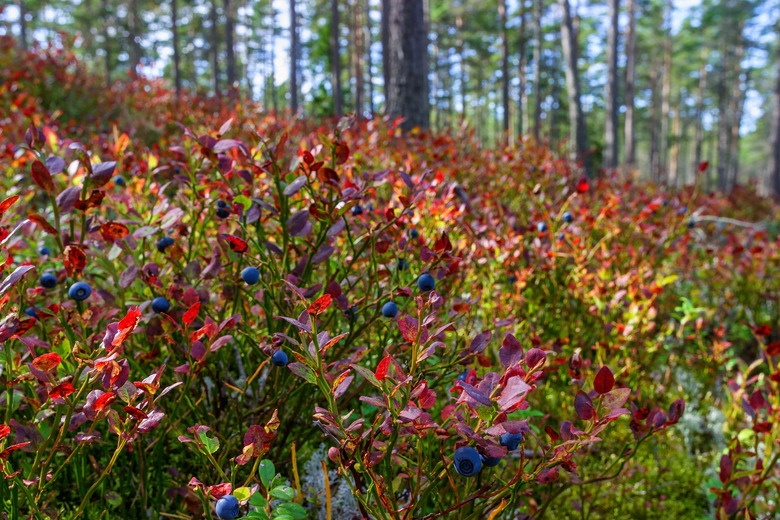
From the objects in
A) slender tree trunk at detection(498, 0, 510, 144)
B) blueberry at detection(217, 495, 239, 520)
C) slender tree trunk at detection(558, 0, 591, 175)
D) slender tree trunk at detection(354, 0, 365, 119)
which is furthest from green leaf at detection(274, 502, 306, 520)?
slender tree trunk at detection(354, 0, 365, 119)

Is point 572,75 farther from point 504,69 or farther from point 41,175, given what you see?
point 41,175

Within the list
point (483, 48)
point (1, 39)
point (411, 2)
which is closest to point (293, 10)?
point (1, 39)

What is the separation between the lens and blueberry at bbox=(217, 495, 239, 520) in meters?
0.90

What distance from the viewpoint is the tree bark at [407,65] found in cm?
640

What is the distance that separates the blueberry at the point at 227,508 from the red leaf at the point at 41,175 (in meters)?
0.85

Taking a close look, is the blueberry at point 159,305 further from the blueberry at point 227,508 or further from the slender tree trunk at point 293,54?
the slender tree trunk at point 293,54

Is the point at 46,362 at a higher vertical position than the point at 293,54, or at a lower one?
lower

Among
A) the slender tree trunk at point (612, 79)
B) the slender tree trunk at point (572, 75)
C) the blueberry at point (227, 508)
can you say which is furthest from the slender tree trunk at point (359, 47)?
the blueberry at point (227, 508)

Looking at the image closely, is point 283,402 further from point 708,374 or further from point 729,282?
point 729,282

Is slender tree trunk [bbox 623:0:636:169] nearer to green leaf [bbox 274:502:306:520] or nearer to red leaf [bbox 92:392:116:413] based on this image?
green leaf [bbox 274:502:306:520]

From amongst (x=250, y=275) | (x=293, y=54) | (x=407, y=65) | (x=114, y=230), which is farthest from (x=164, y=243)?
(x=293, y=54)

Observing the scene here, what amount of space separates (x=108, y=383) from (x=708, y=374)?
3205mm

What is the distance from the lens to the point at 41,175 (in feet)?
3.88

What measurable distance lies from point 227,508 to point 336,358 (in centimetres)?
63
